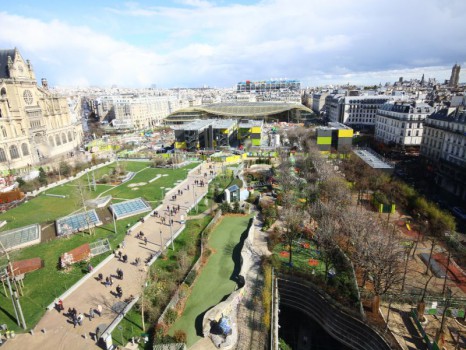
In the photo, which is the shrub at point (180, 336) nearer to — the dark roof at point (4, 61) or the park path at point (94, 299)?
the park path at point (94, 299)

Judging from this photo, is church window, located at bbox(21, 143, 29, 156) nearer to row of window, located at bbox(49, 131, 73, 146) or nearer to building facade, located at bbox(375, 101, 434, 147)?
row of window, located at bbox(49, 131, 73, 146)

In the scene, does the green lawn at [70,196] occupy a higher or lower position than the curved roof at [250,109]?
lower

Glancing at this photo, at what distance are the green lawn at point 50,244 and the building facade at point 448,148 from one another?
45.7 metres

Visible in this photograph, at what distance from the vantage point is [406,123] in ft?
212

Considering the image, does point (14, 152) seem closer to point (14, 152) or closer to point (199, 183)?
point (14, 152)

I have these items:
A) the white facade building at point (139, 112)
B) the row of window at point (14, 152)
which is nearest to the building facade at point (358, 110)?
the white facade building at point (139, 112)

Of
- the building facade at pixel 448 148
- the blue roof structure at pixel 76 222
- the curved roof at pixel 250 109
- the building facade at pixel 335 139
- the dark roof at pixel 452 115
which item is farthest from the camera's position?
the curved roof at pixel 250 109

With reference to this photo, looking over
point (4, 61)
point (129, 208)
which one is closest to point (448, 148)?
point (129, 208)

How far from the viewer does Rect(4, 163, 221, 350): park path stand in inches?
779

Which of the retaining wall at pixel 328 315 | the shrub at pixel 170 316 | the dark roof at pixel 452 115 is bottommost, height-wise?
the retaining wall at pixel 328 315

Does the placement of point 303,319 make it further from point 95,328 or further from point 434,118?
point 434,118

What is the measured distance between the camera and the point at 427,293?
24469 millimetres

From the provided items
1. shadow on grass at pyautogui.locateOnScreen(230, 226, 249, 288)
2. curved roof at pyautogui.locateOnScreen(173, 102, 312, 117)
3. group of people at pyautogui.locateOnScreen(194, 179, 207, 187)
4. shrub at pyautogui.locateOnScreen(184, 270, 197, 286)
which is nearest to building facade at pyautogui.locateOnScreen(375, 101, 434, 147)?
group of people at pyautogui.locateOnScreen(194, 179, 207, 187)

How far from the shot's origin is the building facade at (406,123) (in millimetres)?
64000
